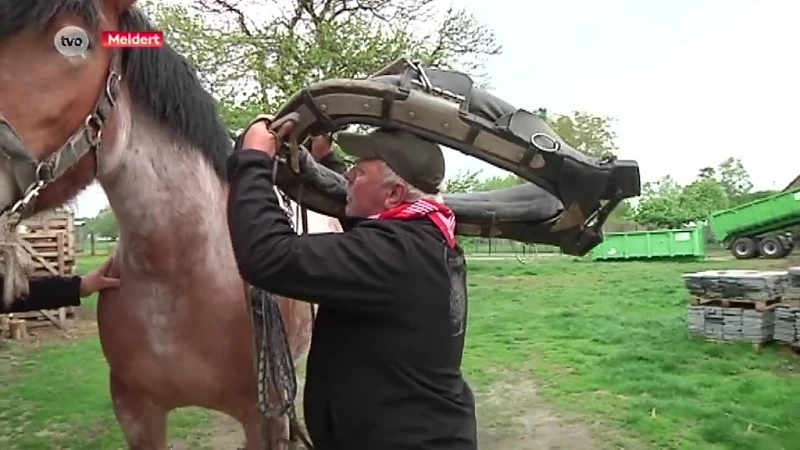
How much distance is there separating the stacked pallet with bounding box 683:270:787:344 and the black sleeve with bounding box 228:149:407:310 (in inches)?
301

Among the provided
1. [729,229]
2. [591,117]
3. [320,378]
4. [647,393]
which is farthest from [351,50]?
[591,117]

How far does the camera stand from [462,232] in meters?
2.35

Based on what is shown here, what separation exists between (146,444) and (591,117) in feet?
120

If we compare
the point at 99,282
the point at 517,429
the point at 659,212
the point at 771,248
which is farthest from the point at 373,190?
the point at 659,212

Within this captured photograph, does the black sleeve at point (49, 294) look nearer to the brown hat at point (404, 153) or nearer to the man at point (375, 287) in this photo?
the man at point (375, 287)

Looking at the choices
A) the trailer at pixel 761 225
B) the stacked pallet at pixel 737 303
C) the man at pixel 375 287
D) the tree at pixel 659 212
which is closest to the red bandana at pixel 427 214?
the man at pixel 375 287

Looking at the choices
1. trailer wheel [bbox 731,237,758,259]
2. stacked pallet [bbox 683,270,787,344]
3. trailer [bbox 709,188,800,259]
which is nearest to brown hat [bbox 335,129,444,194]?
stacked pallet [bbox 683,270,787,344]

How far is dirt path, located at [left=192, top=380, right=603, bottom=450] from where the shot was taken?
18.2 feet

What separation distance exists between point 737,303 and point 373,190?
26.4 feet

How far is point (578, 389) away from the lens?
7.17 meters

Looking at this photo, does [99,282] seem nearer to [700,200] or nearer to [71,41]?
[71,41]

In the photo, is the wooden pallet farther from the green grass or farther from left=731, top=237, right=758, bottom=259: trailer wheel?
left=731, top=237, right=758, bottom=259: trailer wheel

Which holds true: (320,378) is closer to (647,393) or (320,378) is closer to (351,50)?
(647,393)

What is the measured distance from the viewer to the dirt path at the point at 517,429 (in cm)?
556
